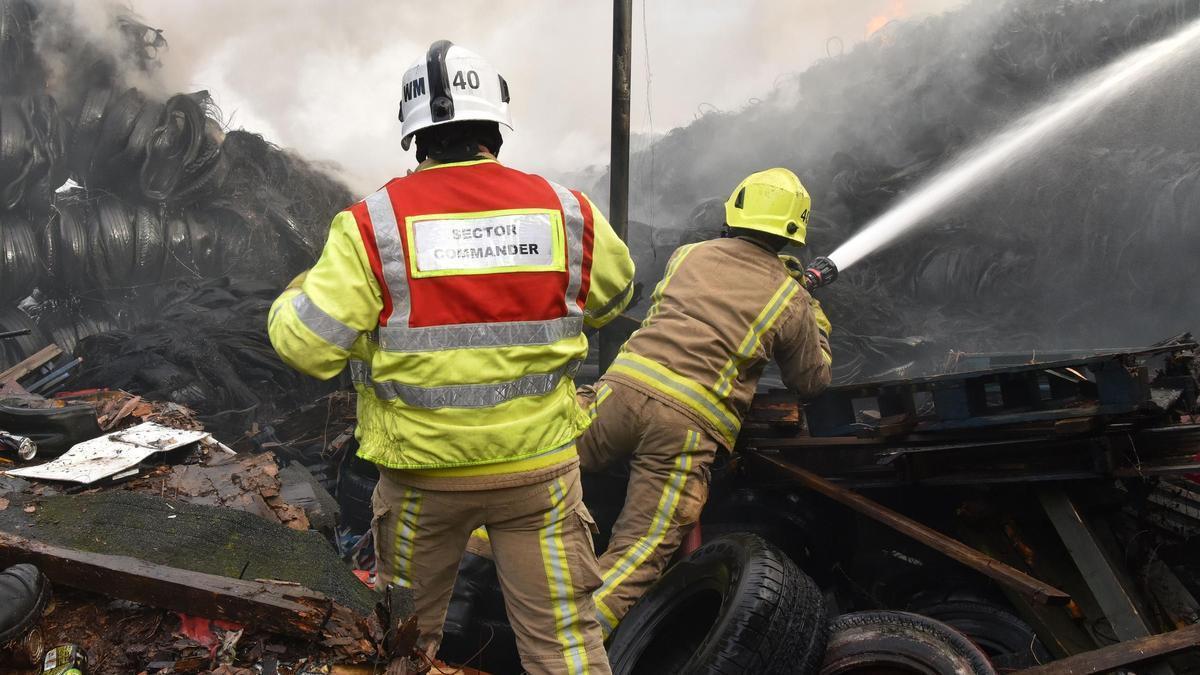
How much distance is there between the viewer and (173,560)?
7.90 ft

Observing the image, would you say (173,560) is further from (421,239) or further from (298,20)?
(298,20)

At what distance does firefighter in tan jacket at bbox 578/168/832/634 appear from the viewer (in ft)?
10.9

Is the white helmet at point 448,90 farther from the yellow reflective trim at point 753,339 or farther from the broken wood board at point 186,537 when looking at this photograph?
the yellow reflective trim at point 753,339

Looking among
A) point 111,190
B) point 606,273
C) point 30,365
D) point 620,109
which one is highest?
point 111,190

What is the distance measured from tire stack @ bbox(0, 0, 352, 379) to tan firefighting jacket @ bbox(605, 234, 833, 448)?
4.22 m

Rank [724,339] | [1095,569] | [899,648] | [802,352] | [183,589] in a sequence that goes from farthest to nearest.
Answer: [802,352] → [724,339] → [1095,569] → [899,648] → [183,589]

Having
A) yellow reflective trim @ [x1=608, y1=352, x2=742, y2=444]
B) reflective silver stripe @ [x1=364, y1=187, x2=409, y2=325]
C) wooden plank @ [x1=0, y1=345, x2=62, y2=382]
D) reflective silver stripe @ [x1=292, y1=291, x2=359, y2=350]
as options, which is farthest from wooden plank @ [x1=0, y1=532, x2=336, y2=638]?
wooden plank @ [x1=0, y1=345, x2=62, y2=382]

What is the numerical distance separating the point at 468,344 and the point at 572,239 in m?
0.42

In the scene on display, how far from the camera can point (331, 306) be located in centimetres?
203

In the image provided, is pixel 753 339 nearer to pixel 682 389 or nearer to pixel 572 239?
pixel 682 389

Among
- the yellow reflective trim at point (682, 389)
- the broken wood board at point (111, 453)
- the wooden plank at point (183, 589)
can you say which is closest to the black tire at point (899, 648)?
the yellow reflective trim at point (682, 389)

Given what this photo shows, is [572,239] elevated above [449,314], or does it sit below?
above

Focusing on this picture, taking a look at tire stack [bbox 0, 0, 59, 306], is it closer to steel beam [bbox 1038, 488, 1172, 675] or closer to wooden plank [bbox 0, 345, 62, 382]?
wooden plank [bbox 0, 345, 62, 382]

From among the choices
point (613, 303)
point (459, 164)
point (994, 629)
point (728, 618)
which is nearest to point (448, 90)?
point (459, 164)
